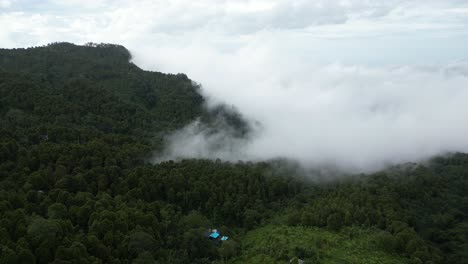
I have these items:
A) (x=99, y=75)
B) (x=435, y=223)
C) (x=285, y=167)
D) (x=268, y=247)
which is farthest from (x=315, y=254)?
(x=99, y=75)

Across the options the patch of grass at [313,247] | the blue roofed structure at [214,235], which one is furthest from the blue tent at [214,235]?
the patch of grass at [313,247]

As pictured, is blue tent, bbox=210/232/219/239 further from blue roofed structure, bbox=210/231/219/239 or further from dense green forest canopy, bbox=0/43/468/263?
dense green forest canopy, bbox=0/43/468/263

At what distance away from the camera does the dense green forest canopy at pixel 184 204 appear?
1960 inches

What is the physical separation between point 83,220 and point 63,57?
134694 millimetres

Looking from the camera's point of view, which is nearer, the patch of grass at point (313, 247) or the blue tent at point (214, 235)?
the patch of grass at point (313, 247)

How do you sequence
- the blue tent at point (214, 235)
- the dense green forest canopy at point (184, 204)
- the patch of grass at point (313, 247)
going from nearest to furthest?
the dense green forest canopy at point (184, 204)
the patch of grass at point (313, 247)
the blue tent at point (214, 235)

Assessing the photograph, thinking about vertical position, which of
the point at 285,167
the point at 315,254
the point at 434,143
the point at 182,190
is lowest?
the point at 315,254

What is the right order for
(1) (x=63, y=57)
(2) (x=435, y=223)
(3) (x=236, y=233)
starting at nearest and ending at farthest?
(3) (x=236, y=233) < (2) (x=435, y=223) < (1) (x=63, y=57)

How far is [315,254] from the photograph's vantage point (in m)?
55.0

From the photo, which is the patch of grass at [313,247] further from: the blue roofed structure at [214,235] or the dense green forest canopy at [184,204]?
the blue roofed structure at [214,235]

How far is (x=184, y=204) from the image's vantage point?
71.9 meters

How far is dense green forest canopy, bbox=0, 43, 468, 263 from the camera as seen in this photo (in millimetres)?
49781

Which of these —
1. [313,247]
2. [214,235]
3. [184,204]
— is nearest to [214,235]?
[214,235]

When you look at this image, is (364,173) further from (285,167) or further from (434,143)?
(434,143)
